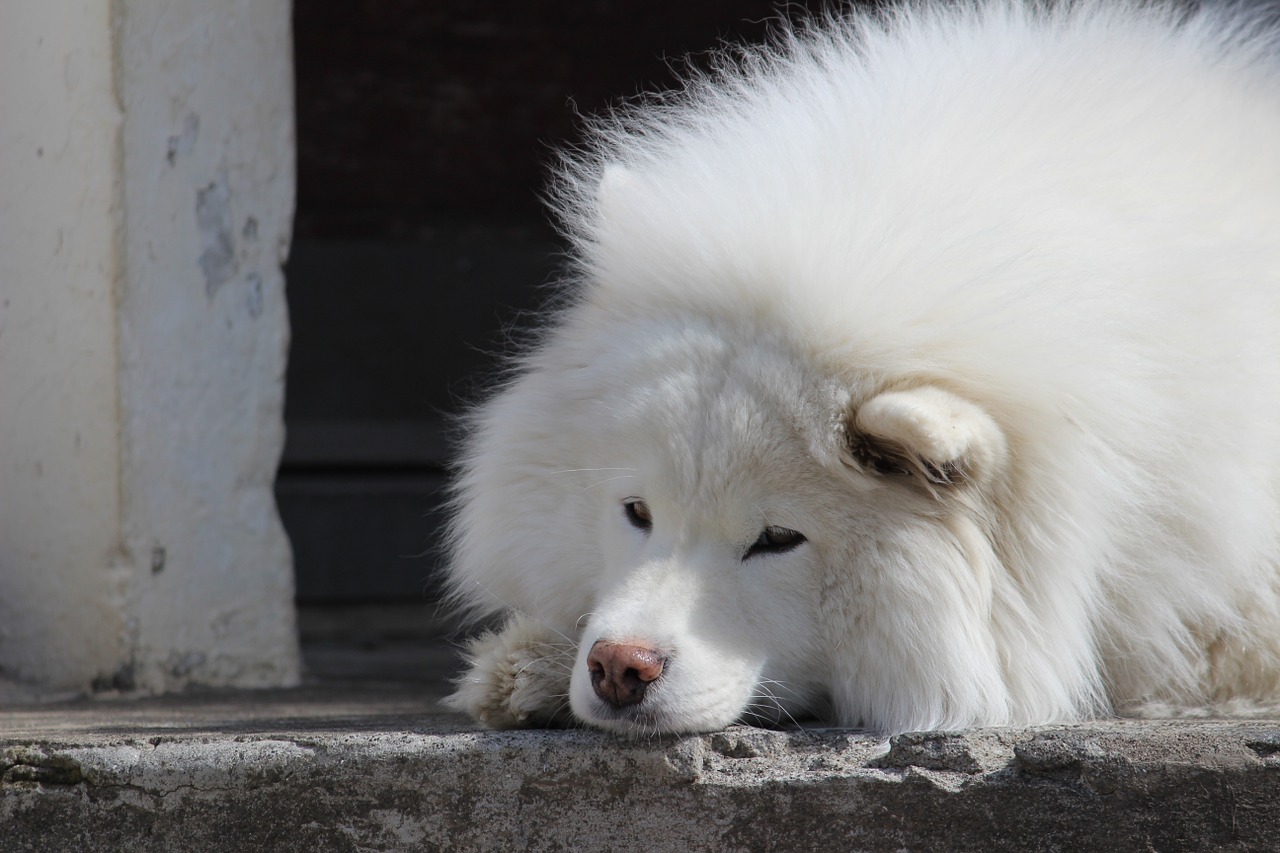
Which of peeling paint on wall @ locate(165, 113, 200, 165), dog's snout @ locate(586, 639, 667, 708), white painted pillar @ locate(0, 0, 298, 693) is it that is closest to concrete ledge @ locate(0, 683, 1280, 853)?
dog's snout @ locate(586, 639, 667, 708)

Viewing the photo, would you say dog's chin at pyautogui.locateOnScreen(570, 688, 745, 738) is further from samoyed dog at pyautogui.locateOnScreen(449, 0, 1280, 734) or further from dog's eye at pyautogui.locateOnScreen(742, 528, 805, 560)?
dog's eye at pyautogui.locateOnScreen(742, 528, 805, 560)

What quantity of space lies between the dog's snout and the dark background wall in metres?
4.88

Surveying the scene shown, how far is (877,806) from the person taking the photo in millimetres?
2498

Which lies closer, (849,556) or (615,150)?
(849,556)

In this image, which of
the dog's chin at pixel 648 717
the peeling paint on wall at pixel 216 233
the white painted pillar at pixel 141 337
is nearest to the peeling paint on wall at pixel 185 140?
the white painted pillar at pixel 141 337

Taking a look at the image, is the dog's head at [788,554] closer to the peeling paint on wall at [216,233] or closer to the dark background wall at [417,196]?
the peeling paint on wall at [216,233]

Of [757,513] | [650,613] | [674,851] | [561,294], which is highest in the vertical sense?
[561,294]

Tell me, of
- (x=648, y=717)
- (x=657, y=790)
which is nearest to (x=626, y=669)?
(x=648, y=717)

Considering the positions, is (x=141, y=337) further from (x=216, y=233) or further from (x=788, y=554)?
(x=788, y=554)

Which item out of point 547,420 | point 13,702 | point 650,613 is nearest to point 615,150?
point 547,420

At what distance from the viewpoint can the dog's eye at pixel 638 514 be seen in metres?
2.83

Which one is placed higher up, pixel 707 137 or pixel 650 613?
pixel 707 137

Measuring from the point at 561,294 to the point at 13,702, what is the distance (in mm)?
2011

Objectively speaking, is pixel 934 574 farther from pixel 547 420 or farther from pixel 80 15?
pixel 80 15
